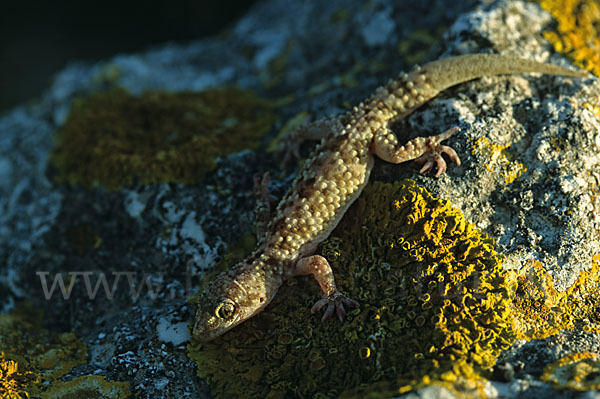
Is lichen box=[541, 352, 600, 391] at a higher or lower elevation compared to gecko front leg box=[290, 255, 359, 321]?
lower

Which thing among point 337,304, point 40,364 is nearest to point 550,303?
point 337,304

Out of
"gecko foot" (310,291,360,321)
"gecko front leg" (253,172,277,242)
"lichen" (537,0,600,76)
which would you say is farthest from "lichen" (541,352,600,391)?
"lichen" (537,0,600,76)

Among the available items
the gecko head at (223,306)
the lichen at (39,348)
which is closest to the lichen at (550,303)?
the gecko head at (223,306)

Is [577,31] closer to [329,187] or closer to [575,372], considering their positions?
[329,187]

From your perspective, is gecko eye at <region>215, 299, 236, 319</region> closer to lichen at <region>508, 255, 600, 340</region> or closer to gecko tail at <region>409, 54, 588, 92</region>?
lichen at <region>508, 255, 600, 340</region>

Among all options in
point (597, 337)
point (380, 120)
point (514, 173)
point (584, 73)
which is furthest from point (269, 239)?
point (584, 73)
